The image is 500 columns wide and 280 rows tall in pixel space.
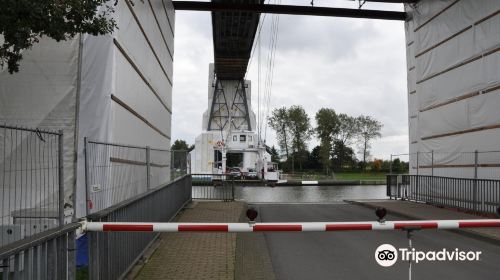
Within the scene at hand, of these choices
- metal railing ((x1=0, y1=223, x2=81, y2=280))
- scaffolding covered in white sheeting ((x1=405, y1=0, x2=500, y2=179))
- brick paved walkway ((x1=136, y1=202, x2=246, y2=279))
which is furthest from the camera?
scaffolding covered in white sheeting ((x1=405, y1=0, x2=500, y2=179))

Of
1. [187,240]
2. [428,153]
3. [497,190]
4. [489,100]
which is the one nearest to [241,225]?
[187,240]

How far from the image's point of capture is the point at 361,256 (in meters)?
9.01

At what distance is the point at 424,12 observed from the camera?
2047 centimetres

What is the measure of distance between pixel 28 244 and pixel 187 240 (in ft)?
21.4

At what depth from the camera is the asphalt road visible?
758 cm

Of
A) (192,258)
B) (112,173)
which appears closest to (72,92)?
(112,173)

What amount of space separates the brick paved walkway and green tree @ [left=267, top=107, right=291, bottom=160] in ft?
237

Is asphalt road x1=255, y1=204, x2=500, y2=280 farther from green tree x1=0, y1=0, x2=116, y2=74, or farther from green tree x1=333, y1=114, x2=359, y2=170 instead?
green tree x1=333, y1=114, x2=359, y2=170

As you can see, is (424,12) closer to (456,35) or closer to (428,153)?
(456,35)

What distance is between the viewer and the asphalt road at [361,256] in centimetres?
758

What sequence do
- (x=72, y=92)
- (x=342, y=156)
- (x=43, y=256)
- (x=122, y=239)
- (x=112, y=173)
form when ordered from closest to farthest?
(x=43, y=256) → (x=122, y=239) → (x=112, y=173) → (x=72, y=92) → (x=342, y=156)

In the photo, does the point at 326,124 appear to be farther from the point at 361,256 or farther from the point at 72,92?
the point at 72,92

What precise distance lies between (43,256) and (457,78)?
16.1m

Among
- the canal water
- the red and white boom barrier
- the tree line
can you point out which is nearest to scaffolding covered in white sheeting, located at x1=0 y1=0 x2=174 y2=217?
the red and white boom barrier
